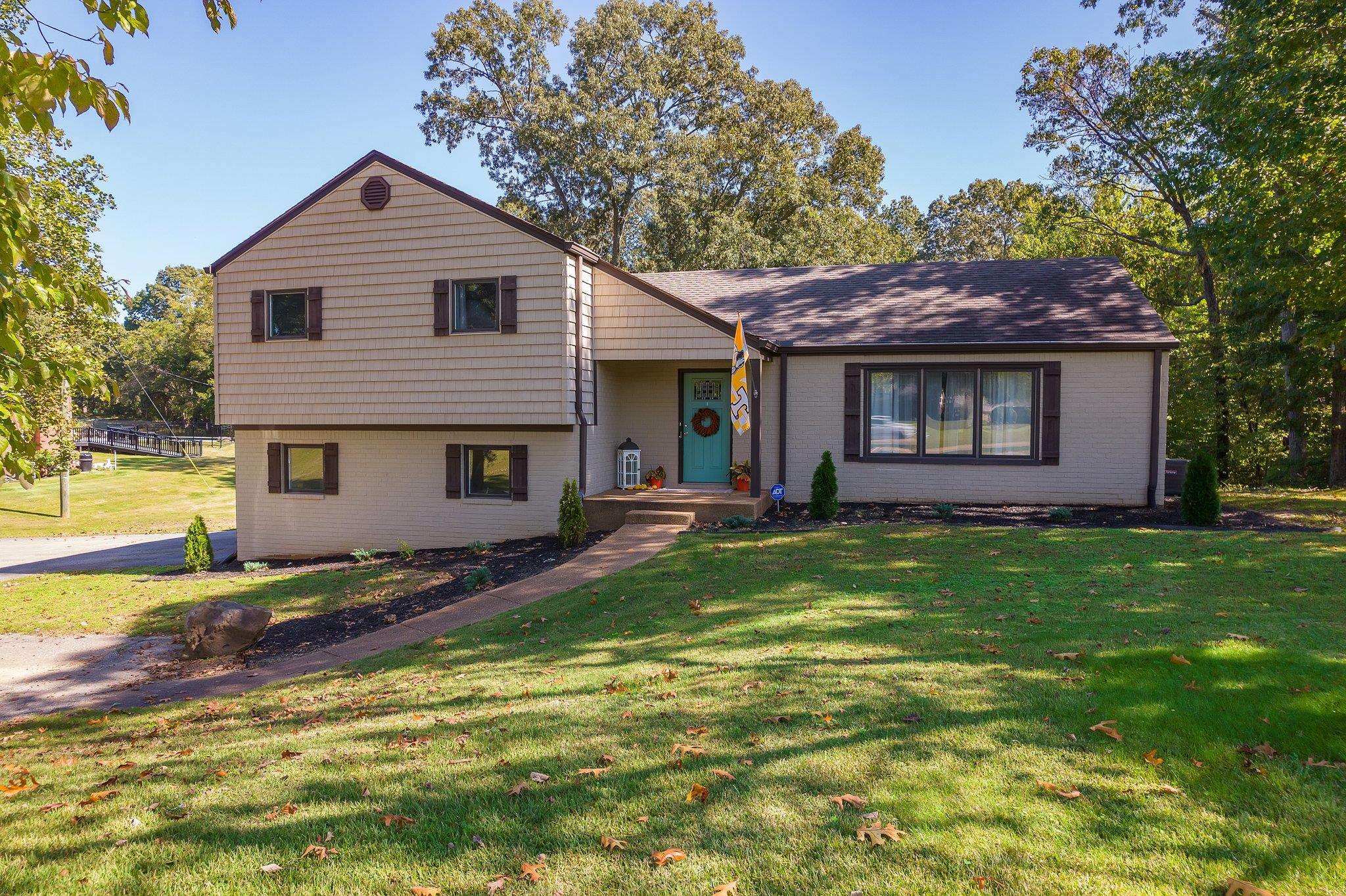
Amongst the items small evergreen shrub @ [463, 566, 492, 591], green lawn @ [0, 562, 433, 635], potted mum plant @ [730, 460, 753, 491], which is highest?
potted mum plant @ [730, 460, 753, 491]

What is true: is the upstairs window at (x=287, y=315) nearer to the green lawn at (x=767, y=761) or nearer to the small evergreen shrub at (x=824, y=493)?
the green lawn at (x=767, y=761)

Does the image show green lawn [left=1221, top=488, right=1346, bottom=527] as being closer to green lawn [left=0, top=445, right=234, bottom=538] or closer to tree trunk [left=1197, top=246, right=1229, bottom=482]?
tree trunk [left=1197, top=246, right=1229, bottom=482]

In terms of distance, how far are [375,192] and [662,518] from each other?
8.01m

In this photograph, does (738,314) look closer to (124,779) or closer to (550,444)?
(550,444)

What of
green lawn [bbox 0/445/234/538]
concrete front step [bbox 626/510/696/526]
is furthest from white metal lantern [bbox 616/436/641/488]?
green lawn [bbox 0/445/234/538]

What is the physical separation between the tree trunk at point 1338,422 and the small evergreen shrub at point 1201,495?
11.0m

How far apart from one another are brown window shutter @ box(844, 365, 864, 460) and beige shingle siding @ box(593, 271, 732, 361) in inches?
108

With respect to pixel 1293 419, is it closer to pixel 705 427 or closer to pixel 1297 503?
pixel 1297 503

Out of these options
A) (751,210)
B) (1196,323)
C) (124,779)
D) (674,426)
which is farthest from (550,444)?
(751,210)

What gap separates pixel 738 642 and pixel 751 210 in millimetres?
31452

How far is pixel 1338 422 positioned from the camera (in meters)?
19.9

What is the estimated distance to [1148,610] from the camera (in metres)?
6.90

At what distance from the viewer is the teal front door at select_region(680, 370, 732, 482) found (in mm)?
15477

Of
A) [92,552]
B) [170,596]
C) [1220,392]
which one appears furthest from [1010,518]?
[92,552]
